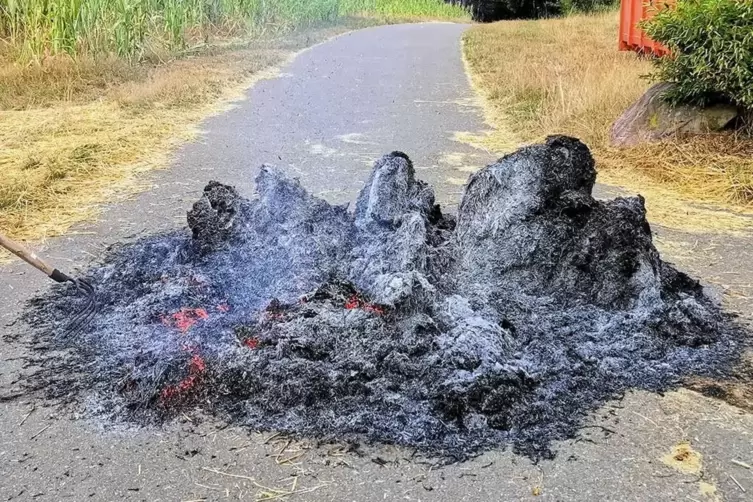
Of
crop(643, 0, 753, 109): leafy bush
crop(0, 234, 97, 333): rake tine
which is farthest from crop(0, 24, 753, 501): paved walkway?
crop(643, 0, 753, 109): leafy bush

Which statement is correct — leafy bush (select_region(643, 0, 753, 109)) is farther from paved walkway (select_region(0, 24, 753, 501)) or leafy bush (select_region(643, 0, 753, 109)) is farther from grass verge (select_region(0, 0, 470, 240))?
grass verge (select_region(0, 0, 470, 240))

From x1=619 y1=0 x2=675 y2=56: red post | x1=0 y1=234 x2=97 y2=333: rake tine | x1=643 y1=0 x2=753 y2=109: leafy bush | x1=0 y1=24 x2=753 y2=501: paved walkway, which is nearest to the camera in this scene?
x1=0 y1=24 x2=753 y2=501: paved walkway

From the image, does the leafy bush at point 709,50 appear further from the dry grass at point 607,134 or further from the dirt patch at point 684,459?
the dirt patch at point 684,459

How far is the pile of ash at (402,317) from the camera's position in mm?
2518

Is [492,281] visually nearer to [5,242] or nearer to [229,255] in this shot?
[229,255]

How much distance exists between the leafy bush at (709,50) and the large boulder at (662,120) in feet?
0.30

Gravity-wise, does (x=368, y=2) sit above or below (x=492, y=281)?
above

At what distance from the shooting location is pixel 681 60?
6.22 metres

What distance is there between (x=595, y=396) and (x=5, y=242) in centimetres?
253

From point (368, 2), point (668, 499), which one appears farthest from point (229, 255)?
point (368, 2)

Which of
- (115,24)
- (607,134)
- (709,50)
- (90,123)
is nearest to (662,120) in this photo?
(607,134)

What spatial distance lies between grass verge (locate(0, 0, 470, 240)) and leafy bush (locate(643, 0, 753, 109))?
15.6 ft

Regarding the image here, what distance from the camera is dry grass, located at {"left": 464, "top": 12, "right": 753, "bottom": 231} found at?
17.0 ft

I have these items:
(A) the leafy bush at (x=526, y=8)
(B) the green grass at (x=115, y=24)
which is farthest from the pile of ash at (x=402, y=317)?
(A) the leafy bush at (x=526, y=8)
